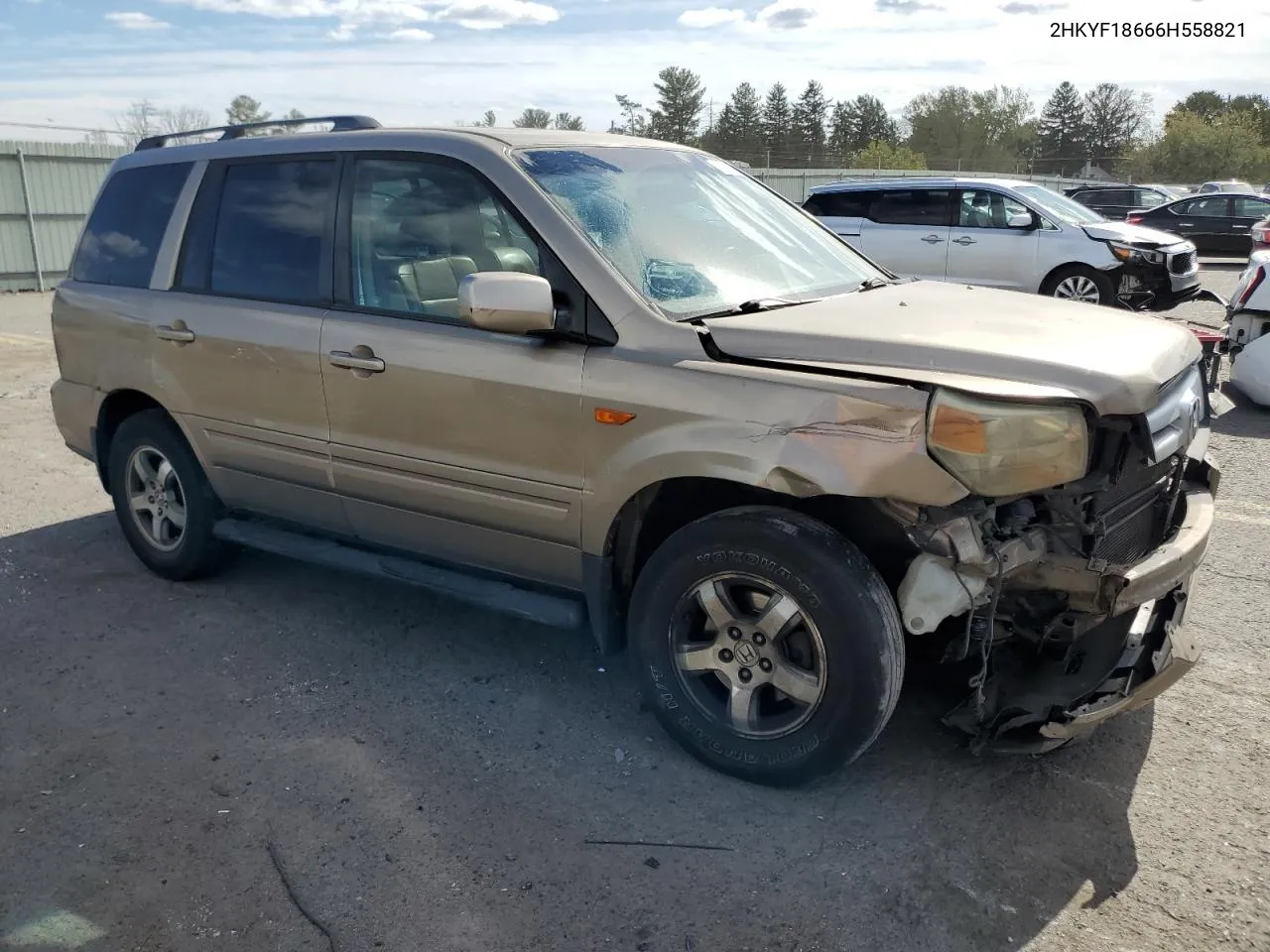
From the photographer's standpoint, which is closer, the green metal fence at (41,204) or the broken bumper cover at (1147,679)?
the broken bumper cover at (1147,679)

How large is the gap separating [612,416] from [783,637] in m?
0.87

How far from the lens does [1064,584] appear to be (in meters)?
2.94

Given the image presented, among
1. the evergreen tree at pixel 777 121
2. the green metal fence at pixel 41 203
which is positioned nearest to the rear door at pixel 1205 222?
the green metal fence at pixel 41 203

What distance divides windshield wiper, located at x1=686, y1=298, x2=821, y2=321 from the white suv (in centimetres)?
907

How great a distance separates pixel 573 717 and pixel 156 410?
2596 mm

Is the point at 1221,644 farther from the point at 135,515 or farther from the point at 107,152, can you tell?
the point at 107,152

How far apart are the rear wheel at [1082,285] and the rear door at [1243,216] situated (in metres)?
12.0

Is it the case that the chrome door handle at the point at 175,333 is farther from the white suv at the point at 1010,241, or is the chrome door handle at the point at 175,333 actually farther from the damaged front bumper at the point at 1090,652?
the white suv at the point at 1010,241

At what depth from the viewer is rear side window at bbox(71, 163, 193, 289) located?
480cm

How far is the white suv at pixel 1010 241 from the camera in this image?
41.0 ft

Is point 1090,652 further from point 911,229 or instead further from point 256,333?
point 911,229

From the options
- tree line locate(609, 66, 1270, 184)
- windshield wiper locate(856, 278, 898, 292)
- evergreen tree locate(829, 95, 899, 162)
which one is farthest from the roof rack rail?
evergreen tree locate(829, 95, 899, 162)

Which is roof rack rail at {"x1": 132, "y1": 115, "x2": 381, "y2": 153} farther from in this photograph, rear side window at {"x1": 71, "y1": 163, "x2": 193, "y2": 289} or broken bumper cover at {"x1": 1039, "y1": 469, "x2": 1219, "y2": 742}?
broken bumper cover at {"x1": 1039, "y1": 469, "x2": 1219, "y2": 742}

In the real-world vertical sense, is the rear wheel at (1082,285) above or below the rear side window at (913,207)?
below
